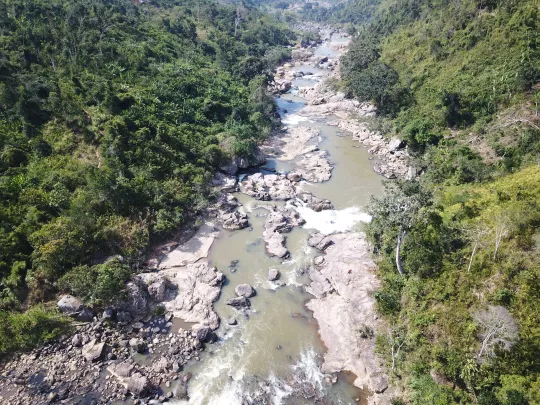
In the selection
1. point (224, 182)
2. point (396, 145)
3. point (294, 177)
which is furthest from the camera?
point (396, 145)

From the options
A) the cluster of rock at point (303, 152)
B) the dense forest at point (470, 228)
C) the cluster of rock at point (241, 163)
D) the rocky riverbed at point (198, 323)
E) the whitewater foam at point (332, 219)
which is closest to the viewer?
the dense forest at point (470, 228)

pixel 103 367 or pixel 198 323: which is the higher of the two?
pixel 198 323

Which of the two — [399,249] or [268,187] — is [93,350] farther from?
[268,187]

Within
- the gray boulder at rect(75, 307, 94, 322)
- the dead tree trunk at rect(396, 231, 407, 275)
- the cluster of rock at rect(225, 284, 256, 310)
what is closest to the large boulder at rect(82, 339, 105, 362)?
the gray boulder at rect(75, 307, 94, 322)

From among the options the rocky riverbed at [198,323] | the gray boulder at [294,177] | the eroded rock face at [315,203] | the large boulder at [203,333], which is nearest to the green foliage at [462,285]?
the rocky riverbed at [198,323]

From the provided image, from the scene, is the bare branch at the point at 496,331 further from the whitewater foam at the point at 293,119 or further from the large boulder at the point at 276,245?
the whitewater foam at the point at 293,119

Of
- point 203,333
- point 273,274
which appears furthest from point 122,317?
point 273,274

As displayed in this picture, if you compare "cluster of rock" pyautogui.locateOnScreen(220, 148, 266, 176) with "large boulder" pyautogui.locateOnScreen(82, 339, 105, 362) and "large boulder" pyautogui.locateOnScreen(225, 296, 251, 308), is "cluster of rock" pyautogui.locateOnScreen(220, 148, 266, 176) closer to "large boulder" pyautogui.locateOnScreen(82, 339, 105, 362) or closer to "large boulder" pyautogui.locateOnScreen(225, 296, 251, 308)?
"large boulder" pyautogui.locateOnScreen(225, 296, 251, 308)
